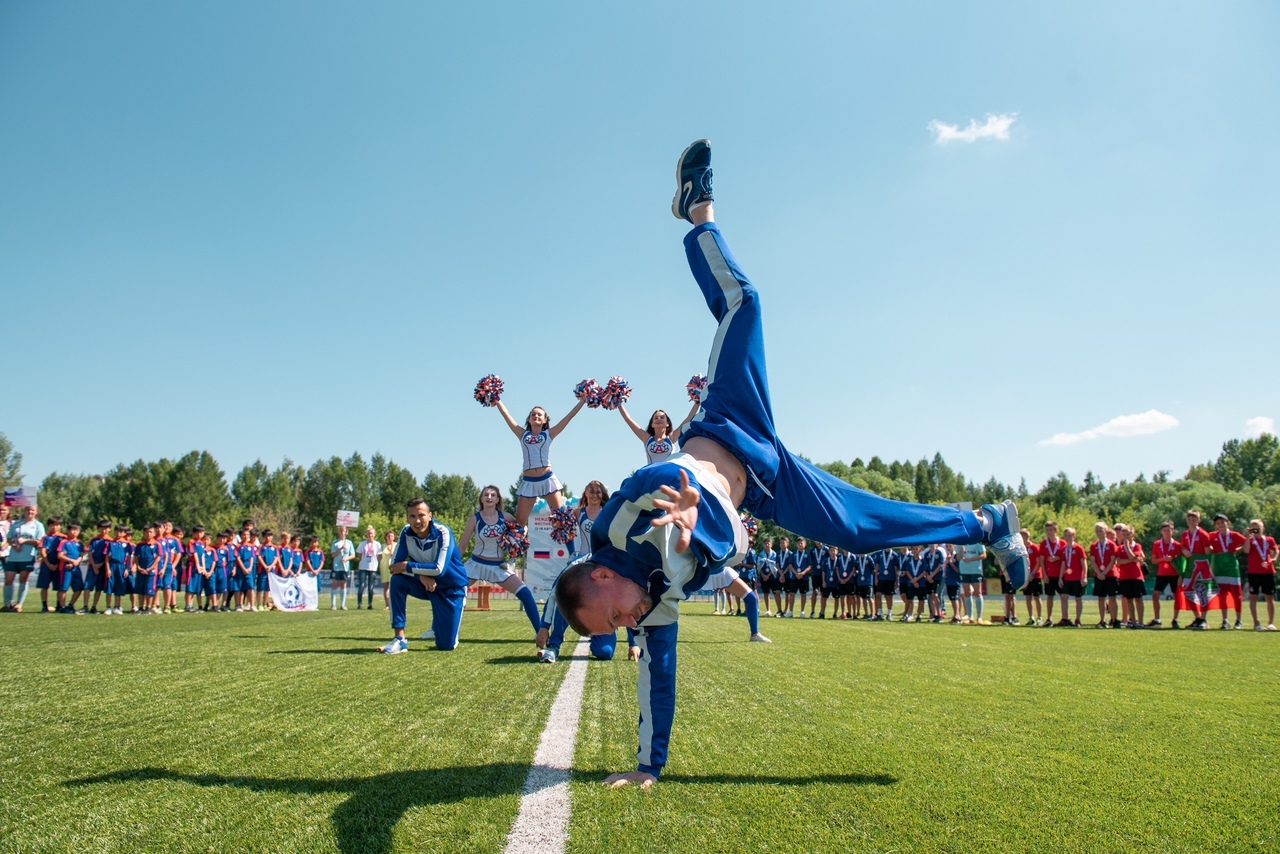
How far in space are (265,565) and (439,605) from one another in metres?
15.7

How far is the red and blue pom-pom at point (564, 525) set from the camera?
9.45 meters

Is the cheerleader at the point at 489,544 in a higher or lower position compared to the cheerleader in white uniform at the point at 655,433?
lower

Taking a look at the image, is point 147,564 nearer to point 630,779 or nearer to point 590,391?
point 590,391

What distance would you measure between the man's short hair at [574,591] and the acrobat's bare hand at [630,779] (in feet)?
2.24

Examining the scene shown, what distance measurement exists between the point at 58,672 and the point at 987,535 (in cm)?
776

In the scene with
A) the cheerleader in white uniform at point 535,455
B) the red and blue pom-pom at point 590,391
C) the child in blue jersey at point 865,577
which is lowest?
the child in blue jersey at point 865,577

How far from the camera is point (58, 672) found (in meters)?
6.71

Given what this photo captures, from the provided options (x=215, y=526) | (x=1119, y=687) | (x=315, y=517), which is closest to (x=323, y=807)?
(x=1119, y=687)

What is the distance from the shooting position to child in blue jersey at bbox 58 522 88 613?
1784 centimetres

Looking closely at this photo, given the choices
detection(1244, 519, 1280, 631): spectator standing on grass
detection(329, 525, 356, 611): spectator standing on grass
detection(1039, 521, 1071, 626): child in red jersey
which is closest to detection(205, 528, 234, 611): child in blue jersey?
detection(329, 525, 356, 611): spectator standing on grass

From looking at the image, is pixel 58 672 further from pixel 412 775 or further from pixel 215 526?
pixel 215 526

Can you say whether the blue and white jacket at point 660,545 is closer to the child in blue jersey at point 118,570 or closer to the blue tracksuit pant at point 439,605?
the blue tracksuit pant at point 439,605

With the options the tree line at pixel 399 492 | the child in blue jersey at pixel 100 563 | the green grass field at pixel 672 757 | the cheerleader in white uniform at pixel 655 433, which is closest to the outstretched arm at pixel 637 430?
the cheerleader in white uniform at pixel 655 433

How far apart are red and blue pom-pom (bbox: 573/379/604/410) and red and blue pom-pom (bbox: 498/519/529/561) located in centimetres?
200
